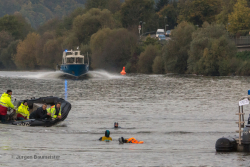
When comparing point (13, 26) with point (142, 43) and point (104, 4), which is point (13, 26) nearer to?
point (104, 4)

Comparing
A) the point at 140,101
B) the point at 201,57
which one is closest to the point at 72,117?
the point at 140,101

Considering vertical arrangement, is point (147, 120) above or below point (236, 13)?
below

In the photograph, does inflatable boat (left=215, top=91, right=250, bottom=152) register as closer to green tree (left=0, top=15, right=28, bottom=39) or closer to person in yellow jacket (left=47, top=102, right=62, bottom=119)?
person in yellow jacket (left=47, top=102, right=62, bottom=119)

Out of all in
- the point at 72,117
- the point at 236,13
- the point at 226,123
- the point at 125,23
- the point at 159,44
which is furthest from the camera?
the point at 125,23

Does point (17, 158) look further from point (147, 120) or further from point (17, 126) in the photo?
point (147, 120)

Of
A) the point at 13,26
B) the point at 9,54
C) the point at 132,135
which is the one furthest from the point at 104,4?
the point at 132,135

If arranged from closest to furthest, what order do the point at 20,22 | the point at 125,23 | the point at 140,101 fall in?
the point at 140,101 → the point at 125,23 → the point at 20,22

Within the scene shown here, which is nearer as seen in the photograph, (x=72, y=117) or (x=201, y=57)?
(x=72, y=117)

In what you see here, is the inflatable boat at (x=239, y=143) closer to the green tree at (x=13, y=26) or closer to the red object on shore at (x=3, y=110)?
the red object on shore at (x=3, y=110)

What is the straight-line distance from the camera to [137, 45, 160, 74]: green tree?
10362 cm

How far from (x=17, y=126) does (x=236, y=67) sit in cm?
6587

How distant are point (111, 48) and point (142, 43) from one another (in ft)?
44.2

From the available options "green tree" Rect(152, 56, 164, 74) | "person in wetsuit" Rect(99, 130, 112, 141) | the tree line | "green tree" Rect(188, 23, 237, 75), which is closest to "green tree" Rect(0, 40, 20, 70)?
the tree line

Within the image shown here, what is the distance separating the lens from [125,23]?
15525 centimetres
